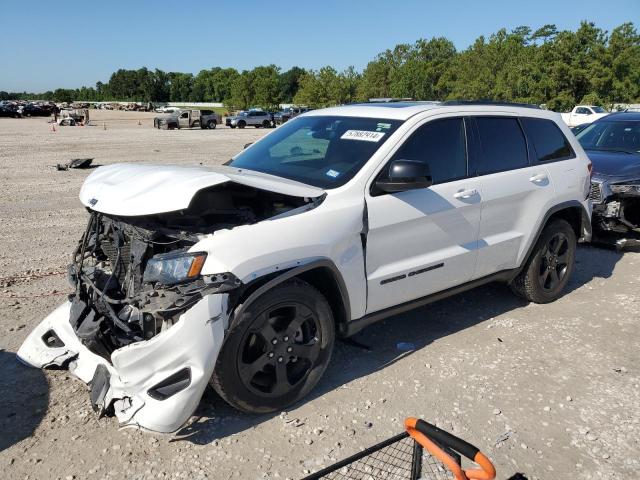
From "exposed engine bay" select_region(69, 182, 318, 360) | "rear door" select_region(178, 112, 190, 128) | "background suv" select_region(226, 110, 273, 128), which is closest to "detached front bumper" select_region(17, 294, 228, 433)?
"exposed engine bay" select_region(69, 182, 318, 360)

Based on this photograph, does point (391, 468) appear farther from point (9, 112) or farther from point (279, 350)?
point (9, 112)

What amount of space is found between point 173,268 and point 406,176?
1.58 meters

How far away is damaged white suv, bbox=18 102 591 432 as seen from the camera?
2.93 m

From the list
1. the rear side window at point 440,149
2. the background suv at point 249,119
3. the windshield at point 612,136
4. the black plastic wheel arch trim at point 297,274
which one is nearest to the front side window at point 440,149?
the rear side window at point 440,149

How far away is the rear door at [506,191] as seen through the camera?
175 inches

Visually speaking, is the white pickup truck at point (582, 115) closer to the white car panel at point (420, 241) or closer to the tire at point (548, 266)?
the tire at point (548, 266)

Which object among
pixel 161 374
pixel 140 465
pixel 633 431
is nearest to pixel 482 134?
pixel 633 431

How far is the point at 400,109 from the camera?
13.8ft

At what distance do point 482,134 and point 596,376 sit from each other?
2075mm

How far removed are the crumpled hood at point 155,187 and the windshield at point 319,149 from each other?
296 millimetres

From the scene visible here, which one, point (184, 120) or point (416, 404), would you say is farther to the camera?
point (184, 120)

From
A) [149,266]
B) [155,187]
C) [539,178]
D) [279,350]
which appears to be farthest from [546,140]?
[149,266]

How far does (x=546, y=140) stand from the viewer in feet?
16.8

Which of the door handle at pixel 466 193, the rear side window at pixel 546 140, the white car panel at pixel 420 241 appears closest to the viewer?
the white car panel at pixel 420 241
